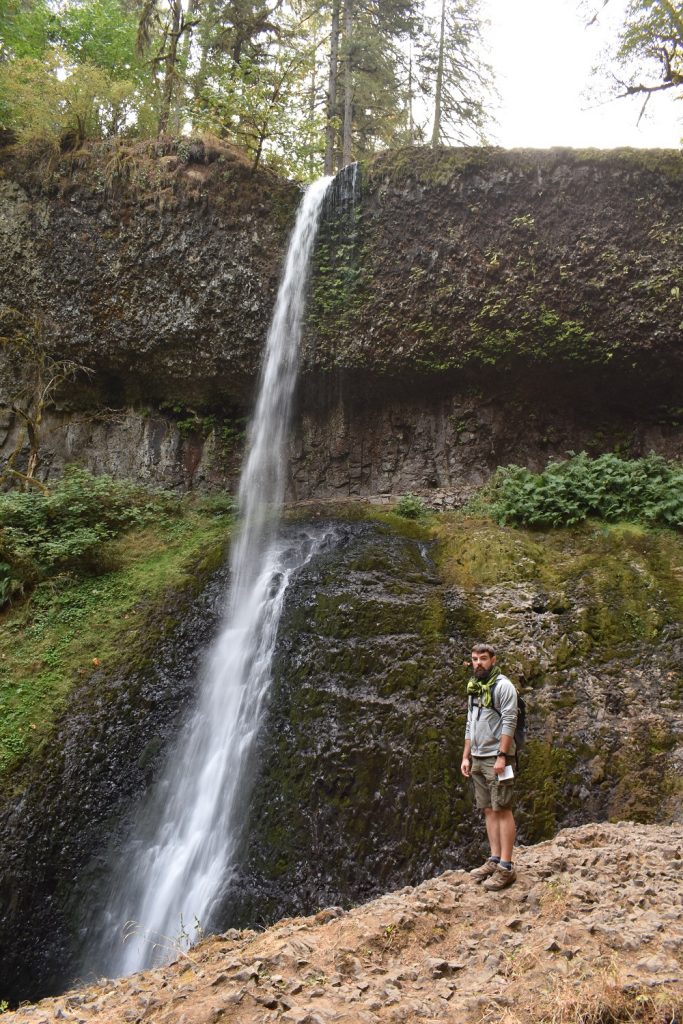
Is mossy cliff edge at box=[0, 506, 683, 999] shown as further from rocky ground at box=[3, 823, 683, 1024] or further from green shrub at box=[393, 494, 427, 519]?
green shrub at box=[393, 494, 427, 519]

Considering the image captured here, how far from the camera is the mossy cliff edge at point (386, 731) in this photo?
17.0 feet

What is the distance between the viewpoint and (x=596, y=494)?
841 cm

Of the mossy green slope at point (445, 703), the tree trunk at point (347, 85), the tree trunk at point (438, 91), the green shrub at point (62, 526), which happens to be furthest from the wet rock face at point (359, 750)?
the tree trunk at point (438, 91)

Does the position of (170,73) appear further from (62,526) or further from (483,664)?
(483,664)

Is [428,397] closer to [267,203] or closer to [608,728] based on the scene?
[267,203]

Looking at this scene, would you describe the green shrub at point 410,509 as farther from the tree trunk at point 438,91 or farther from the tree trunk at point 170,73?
the tree trunk at point 438,91

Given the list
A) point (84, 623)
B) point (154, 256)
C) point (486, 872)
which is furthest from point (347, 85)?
point (486, 872)

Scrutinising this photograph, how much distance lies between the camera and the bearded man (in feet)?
13.4

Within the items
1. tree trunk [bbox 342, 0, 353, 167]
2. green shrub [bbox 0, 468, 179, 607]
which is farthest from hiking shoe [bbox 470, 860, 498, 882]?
tree trunk [bbox 342, 0, 353, 167]

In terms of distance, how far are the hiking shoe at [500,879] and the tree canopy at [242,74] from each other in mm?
11314

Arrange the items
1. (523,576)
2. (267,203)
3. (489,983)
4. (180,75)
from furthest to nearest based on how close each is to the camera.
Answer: (180,75)
(267,203)
(523,576)
(489,983)

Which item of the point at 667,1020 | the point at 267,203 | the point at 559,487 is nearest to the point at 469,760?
the point at 667,1020

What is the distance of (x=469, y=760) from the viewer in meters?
4.43

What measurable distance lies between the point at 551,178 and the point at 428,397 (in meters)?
4.06
